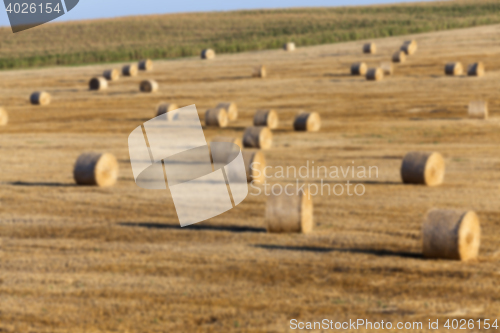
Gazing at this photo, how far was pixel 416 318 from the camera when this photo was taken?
344 inches

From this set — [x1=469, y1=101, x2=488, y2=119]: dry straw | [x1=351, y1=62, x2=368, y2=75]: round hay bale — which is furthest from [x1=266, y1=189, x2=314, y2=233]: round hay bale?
[x1=351, y1=62, x2=368, y2=75]: round hay bale

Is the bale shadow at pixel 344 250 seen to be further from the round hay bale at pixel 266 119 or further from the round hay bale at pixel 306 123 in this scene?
the round hay bale at pixel 266 119

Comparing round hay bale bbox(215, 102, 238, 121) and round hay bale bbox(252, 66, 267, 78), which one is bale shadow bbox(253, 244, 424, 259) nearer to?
round hay bale bbox(215, 102, 238, 121)

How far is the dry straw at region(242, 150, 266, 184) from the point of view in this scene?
1672 centimetres

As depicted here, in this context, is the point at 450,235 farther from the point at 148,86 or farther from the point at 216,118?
the point at 148,86

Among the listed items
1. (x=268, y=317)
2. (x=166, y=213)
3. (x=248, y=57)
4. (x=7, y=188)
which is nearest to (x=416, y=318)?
(x=268, y=317)

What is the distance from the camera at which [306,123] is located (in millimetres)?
24188

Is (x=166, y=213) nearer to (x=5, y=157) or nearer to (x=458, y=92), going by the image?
(x=5, y=157)

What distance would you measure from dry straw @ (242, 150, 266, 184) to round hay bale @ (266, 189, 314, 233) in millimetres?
4152

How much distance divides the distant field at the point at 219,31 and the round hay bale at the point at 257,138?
44.8 m

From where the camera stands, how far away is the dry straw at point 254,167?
54.9ft

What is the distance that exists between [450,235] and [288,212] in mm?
2870

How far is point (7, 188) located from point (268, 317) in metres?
10.4

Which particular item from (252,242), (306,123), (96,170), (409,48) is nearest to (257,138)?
(306,123)
